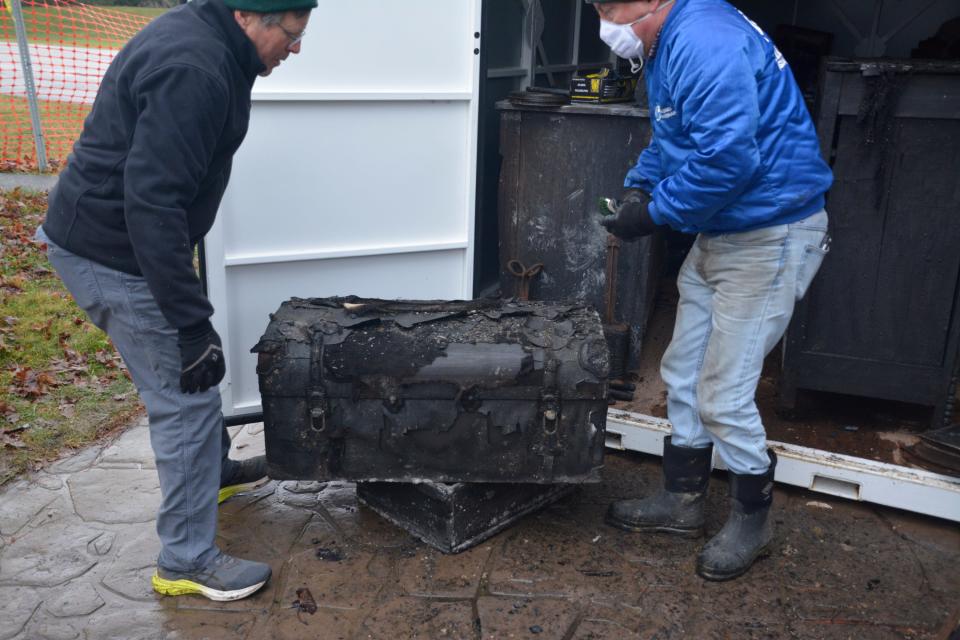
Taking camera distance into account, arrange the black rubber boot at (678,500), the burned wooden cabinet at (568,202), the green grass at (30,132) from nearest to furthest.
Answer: the black rubber boot at (678,500) < the burned wooden cabinet at (568,202) < the green grass at (30,132)

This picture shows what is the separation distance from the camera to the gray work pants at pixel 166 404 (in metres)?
2.75

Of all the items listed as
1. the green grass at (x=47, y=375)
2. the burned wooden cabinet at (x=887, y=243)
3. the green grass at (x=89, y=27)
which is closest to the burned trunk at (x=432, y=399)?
the burned wooden cabinet at (x=887, y=243)

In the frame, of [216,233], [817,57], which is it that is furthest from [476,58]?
[817,57]

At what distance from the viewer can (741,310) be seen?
293 cm

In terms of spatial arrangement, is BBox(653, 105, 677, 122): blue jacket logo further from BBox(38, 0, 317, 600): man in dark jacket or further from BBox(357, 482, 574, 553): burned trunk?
BBox(357, 482, 574, 553): burned trunk

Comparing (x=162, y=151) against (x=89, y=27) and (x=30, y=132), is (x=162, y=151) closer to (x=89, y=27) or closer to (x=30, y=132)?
(x=30, y=132)

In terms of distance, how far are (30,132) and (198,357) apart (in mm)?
10514

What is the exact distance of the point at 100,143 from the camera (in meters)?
2.63

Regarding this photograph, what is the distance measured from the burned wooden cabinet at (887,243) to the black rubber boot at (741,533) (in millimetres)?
1016

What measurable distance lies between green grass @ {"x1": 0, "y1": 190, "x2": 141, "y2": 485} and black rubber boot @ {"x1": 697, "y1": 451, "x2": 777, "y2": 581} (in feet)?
10.0

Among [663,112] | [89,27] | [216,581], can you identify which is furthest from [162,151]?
[89,27]

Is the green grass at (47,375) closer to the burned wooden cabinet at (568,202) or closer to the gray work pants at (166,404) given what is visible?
the gray work pants at (166,404)

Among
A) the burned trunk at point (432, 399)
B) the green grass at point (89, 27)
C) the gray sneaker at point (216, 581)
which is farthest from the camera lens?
the green grass at point (89, 27)

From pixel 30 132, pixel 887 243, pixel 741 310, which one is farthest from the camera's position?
pixel 30 132
